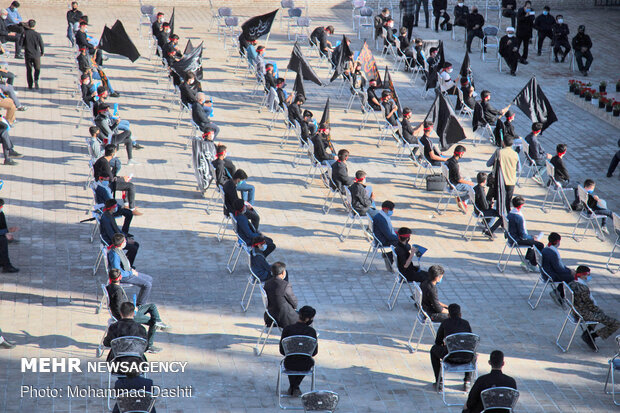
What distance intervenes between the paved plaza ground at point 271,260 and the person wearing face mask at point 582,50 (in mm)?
3756

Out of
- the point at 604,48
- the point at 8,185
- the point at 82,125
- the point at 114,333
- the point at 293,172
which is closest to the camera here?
the point at 114,333

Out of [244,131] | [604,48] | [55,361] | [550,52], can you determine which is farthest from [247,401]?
[604,48]

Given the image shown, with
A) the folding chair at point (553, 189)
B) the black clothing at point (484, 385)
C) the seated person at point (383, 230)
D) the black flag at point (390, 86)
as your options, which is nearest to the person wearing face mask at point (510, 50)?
the black flag at point (390, 86)

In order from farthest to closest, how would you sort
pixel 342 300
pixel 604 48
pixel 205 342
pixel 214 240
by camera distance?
pixel 604 48
pixel 214 240
pixel 342 300
pixel 205 342

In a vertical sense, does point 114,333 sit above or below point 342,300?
above

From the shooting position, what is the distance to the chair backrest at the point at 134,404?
8.97 metres

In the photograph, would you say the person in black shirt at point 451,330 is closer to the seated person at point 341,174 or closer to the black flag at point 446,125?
the seated person at point 341,174

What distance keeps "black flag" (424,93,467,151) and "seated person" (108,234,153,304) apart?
840 cm

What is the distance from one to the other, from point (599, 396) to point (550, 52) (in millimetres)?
20035

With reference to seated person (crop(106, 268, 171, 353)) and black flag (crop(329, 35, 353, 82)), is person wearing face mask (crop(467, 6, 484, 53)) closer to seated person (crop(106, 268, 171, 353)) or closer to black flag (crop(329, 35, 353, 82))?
black flag (crop(329, 35, 353, 82))

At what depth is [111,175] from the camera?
613 inches

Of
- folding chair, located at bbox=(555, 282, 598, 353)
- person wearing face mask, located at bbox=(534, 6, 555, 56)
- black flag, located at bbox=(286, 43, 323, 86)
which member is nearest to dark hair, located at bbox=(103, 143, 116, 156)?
black flag, located at bbox=(286, 43, 323, 86)

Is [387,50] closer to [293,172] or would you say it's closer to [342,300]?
[293,172]

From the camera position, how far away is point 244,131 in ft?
70.2
